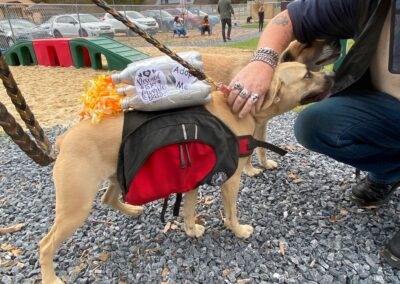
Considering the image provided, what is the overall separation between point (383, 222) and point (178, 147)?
162 centimetres

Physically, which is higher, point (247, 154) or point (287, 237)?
point (247, 154)

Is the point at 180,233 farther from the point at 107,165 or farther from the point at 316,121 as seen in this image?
the point at 316,121

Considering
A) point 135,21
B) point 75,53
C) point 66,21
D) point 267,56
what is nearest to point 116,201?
point 267,56

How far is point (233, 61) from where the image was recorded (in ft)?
11.0

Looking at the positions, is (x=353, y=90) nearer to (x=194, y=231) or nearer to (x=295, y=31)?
(x=295, y=31)

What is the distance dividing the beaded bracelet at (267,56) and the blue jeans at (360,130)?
1.54 ft

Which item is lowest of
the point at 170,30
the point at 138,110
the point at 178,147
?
the point at 170,30

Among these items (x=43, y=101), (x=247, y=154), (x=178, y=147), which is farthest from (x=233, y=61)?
(x=43, y=101)

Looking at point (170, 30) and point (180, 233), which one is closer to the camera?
point (180, 233)

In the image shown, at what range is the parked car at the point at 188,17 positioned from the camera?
24064 mm

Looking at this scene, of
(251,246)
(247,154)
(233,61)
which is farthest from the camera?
(233,61)

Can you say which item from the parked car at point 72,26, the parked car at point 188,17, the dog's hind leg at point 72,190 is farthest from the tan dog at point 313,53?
the parked car at point 188,17

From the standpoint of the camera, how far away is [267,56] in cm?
226

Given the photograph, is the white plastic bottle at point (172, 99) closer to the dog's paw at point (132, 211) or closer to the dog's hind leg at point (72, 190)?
the dog's hind leg at point (72, 190)
